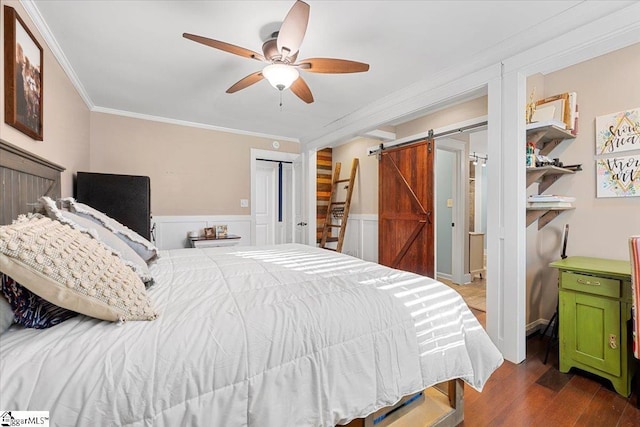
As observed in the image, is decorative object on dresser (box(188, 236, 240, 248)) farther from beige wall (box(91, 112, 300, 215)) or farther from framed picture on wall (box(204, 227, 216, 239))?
beige wall (box(91, 112, 300, 215))

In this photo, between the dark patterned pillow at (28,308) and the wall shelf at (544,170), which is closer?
the dark patterned pillow at (28,308)

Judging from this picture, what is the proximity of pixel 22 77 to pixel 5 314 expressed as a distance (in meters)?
1.68

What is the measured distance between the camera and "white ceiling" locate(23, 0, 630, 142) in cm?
180

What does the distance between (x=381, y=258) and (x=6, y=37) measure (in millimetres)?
4349

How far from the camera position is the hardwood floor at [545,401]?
1576 millimetres

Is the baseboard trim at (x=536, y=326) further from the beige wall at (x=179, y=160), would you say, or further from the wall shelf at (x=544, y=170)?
the beige wall at (x=179, y=160)

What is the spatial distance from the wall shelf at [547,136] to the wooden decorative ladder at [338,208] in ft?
9.34

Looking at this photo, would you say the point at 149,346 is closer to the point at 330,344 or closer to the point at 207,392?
the point at 207,392

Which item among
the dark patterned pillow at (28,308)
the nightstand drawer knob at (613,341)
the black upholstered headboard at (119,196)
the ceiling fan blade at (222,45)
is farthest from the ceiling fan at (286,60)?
the nightstand drawer knob at (613,341)

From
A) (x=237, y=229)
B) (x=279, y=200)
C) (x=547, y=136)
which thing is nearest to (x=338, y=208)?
(x=279, y=200)

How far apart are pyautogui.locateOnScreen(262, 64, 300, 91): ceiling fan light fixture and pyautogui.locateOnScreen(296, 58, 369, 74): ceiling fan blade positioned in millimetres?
86

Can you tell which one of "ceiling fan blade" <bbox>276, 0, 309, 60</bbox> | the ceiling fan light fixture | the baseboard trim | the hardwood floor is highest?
"ceiling fan blade" <bbox>276, 0, 309, 60</bbox>

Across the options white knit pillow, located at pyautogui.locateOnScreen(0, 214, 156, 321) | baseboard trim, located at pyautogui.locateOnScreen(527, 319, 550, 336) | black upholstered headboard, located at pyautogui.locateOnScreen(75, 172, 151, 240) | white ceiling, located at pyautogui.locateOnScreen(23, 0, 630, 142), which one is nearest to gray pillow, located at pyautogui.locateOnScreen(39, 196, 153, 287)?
white knit pillow, located at pyautogui.locateOnScreen(0, 214, 156, 321)

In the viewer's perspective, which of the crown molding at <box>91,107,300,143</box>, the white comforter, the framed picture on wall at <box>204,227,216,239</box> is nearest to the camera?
the white comforter
